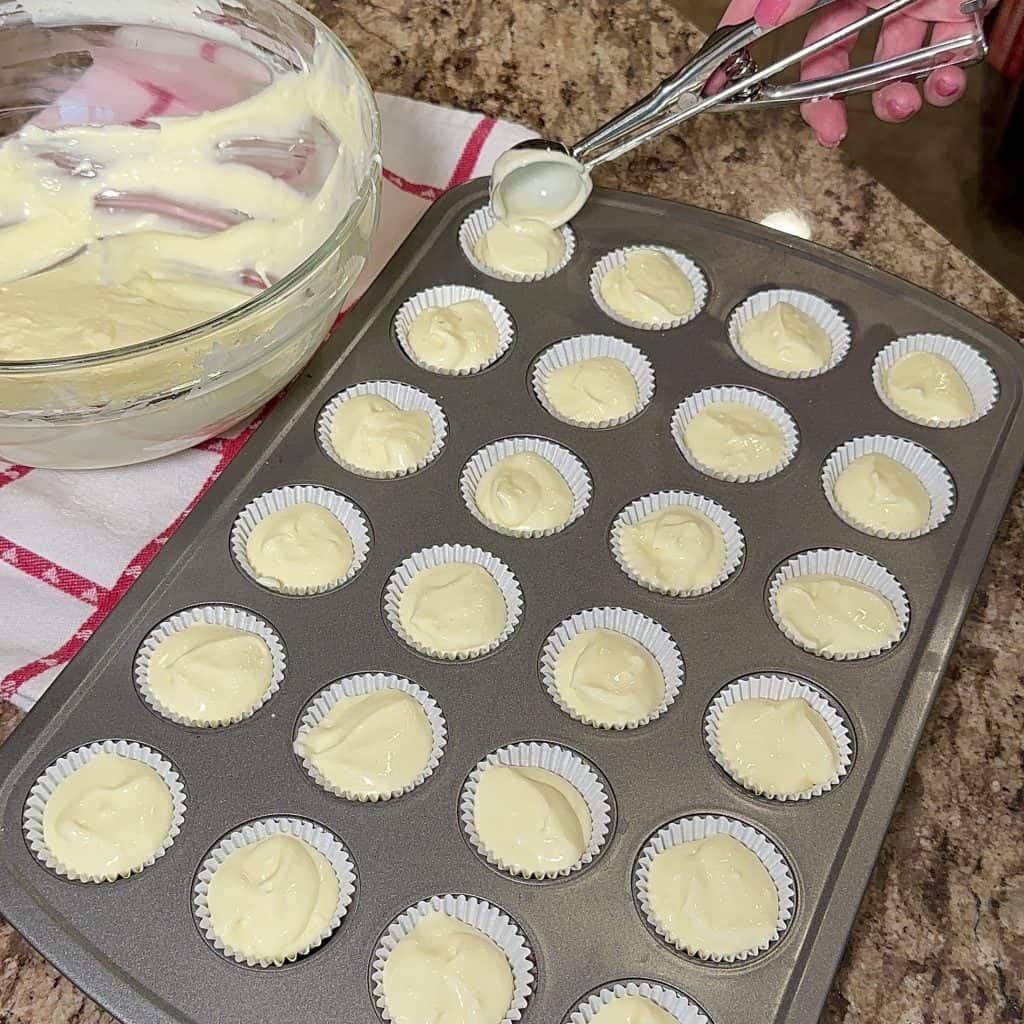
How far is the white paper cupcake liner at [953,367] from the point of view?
1.52 m

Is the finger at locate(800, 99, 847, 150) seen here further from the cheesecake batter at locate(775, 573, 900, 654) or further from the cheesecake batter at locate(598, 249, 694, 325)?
the cheesecake batter at locate(775, 573, 900, 654)

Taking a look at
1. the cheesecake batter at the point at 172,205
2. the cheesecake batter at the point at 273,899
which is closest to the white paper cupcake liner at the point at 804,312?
the cheesecake batter at the point at 172,205

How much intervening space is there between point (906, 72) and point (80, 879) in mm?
1379

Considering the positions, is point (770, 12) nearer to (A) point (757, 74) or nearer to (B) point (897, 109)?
(A) point (757, 74)

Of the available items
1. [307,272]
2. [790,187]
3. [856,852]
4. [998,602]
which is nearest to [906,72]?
[790,187]

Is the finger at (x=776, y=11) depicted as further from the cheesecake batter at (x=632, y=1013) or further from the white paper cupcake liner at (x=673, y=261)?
the cheesecake batter at (x=632, y=1013)

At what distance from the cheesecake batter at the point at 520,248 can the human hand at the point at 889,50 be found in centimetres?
31

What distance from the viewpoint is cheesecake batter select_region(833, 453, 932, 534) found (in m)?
1.41

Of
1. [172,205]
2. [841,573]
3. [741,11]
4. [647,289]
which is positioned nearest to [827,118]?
[741,11]

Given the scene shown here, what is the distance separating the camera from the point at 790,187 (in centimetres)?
185

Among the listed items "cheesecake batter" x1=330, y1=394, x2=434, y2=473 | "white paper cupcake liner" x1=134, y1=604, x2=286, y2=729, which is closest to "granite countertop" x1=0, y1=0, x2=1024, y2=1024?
"white paper cupcake liner" x1=134, y1=604, x2=286, y2=729

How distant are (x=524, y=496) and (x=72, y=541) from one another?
557 mm

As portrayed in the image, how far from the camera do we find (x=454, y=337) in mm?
1533

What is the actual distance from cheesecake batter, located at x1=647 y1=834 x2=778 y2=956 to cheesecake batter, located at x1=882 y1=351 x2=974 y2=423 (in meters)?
0.67
